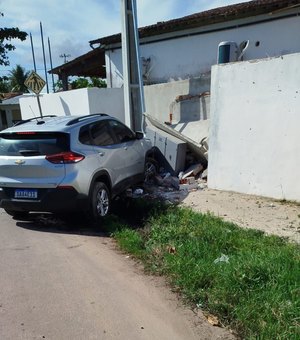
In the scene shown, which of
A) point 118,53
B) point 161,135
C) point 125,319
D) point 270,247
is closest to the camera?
point 125,319

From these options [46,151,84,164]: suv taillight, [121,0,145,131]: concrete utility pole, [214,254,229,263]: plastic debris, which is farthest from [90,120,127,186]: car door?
[121,0,145,131]: concrete utility pole

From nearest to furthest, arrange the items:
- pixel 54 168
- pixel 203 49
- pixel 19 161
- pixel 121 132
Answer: pixel 54 168 → pixel 19 161 → pixel 121 132 → pixel 203 49

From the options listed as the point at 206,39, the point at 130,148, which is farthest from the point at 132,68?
the point at 130,148

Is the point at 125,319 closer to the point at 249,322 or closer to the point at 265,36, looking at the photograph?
the point at 249,322

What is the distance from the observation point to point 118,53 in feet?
54.1

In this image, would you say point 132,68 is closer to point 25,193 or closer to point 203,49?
point 203,49

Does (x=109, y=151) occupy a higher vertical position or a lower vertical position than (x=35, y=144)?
lower

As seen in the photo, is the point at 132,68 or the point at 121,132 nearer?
the point at 121,132

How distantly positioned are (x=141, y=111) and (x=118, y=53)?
5.88 meters

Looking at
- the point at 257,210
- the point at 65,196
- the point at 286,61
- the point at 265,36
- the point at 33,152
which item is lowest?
the point at 257,210

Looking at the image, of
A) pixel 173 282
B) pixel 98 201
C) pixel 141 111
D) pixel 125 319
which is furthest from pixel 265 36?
pixel 125 319

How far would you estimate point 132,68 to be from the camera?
1175 centimetres

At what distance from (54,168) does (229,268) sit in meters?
3.18

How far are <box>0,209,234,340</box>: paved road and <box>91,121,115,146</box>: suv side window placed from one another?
1941 mm
